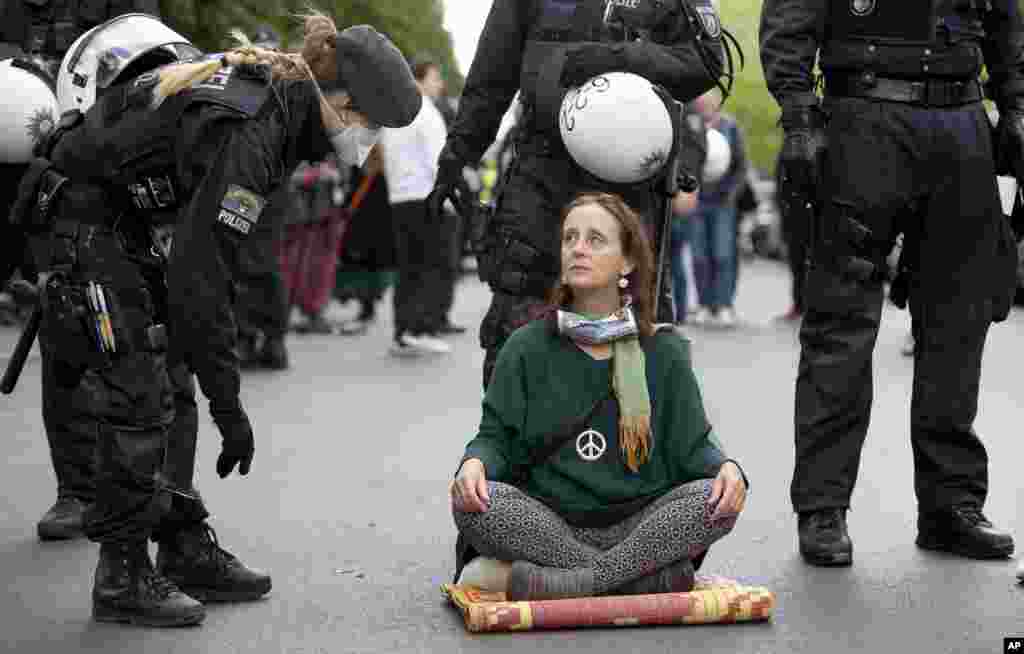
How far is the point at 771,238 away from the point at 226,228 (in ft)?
86.6

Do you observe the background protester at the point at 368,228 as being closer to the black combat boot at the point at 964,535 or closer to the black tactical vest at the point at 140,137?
the black combat boot at the point at 964,535

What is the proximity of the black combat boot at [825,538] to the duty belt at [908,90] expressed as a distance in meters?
1.35

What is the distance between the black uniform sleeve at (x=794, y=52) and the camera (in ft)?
21.3

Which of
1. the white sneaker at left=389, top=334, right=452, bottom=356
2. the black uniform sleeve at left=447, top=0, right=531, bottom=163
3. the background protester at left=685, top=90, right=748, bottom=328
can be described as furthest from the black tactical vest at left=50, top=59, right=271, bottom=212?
the background protester at left=685, top=90, right=748, bottom=328

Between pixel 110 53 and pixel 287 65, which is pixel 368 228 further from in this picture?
pixel 287 65

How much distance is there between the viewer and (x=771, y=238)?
31.3 metres

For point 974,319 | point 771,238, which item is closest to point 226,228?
point 974,319

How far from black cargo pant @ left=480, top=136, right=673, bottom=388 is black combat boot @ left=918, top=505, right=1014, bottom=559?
3.83 ft

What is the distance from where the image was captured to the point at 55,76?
7371 mm

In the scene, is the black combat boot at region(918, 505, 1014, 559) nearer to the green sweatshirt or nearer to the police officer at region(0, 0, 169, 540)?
the green sweatshirt

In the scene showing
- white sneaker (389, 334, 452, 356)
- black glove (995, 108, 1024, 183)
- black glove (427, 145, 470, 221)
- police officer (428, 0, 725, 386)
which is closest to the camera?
police officer (428, 0, 725, 386)

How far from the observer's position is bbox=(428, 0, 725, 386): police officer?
A: 256 inches

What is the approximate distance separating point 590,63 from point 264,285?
6517 millimetres

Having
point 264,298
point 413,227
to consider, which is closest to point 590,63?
point 264,298
